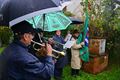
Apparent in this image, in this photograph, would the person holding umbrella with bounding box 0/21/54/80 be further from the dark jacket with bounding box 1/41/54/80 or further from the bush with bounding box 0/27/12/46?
the bush with bounding box 0/27/12/46

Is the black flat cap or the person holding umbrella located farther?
the black flat cap

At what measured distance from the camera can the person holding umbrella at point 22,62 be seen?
382 centimetres

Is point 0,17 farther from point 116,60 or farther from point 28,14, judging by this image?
point 116,60

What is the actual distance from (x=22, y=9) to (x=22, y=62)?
0.64 meters

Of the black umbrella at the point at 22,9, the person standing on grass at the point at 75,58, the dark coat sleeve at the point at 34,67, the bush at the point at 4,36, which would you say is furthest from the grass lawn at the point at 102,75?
the black umbrella at the point at 22,9

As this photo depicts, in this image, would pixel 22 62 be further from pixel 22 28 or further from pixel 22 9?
pixel 22 9

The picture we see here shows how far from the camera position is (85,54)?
877cm

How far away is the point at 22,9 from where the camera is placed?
3.83m

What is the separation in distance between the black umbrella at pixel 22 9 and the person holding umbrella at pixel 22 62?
0.16m

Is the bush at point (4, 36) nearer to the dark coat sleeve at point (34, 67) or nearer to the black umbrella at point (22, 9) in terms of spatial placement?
the black umbrella at point (22, 9)

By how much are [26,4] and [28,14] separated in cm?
16

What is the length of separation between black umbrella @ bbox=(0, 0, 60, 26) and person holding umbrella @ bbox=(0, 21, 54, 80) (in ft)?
0.52

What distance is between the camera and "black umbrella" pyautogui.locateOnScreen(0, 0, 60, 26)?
3795 millimetres

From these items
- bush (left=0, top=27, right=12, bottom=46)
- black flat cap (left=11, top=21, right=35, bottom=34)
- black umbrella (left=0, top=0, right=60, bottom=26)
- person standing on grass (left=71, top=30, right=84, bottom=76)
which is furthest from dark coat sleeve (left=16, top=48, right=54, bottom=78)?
bush (left=0, top=27, right=12, bottom=46)
